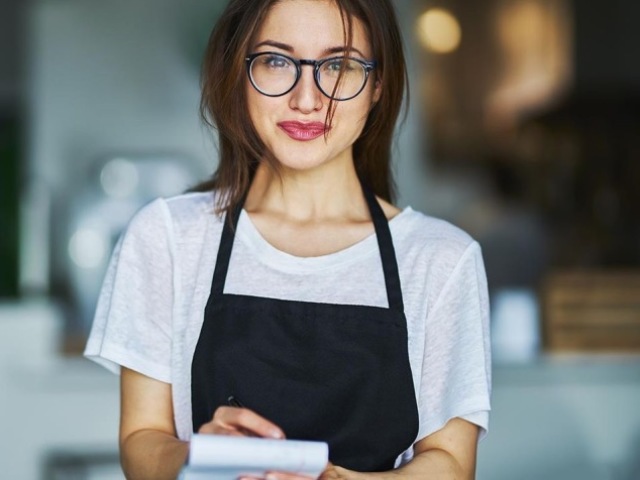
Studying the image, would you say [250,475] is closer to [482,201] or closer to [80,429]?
[80,429]

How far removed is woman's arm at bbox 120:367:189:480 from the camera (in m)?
1.39

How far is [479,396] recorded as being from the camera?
56.5 inches

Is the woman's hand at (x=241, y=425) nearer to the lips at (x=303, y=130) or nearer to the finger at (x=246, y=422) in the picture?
the finger at (x=246, y=422)

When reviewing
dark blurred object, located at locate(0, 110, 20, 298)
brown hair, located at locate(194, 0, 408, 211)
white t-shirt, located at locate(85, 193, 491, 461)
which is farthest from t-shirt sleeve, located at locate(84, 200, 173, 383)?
dark blurred object, located at locate(0, 110, 20, 298)

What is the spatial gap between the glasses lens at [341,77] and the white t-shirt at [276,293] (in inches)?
8.9

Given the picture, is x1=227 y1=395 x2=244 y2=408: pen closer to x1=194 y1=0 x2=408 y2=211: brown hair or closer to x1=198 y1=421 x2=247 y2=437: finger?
x1=198 y1=421 x2=247 y2=437: finger

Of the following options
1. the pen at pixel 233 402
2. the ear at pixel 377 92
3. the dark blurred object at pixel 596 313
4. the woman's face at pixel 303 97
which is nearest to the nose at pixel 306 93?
the woman's face at pixel 303 97

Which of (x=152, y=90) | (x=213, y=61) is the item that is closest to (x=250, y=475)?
(x=213, y=61)

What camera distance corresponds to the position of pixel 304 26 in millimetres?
1413

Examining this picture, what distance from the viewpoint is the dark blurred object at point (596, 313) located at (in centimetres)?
325

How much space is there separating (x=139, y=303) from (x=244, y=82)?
34 cm

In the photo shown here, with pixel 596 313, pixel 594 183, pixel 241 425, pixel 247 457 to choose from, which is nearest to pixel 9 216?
pixel 594 183

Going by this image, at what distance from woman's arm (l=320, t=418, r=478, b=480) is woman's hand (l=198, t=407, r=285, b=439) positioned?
235 mm

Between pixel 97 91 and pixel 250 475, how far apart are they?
4.02m
